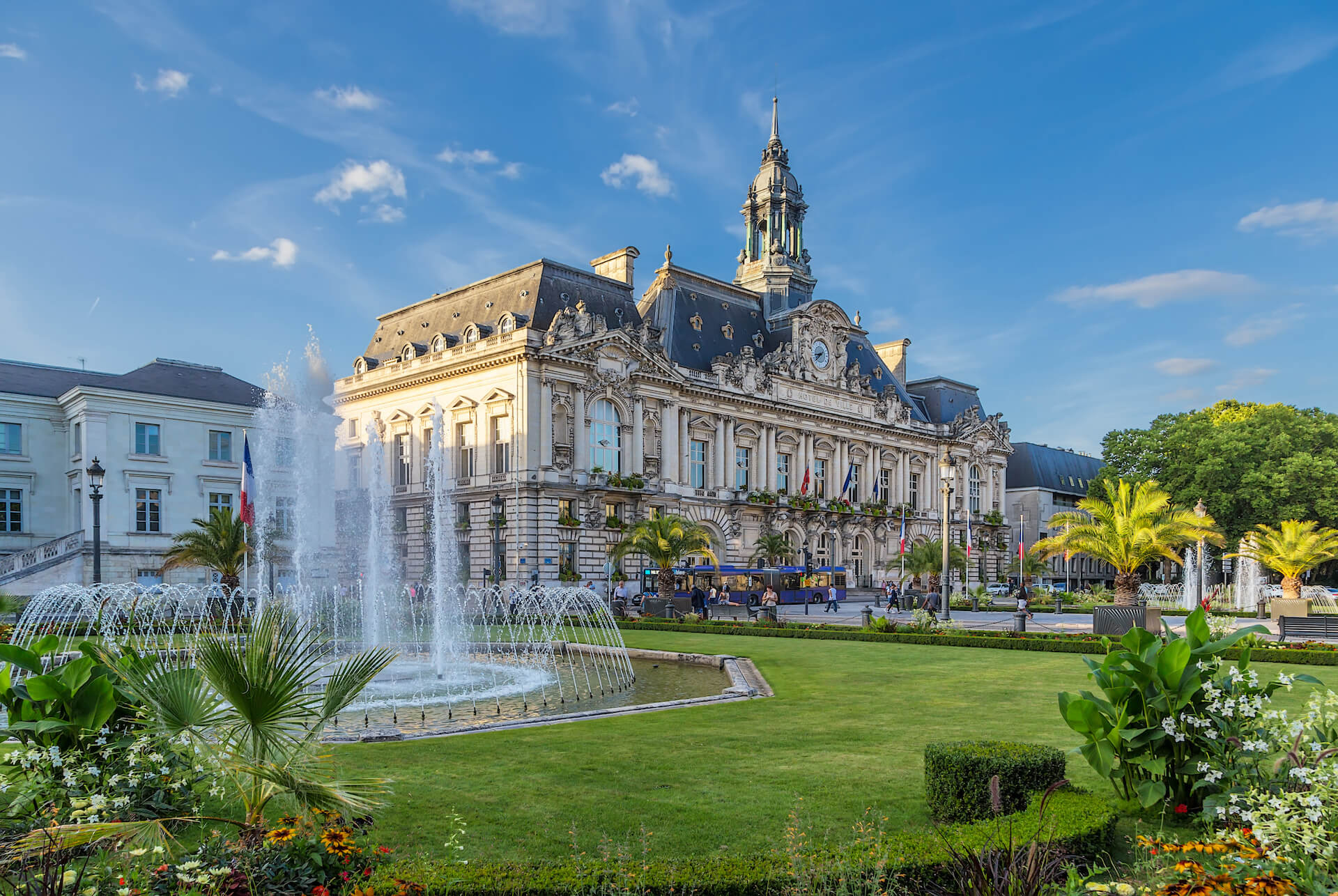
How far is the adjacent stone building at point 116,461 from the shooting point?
45.2m

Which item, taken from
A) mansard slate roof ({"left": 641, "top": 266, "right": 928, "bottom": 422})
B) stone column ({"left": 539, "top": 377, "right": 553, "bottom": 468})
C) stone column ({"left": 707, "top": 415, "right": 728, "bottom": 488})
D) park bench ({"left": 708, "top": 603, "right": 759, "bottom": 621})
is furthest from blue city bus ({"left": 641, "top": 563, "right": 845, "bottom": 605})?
mansard slate roof ({"left": 641, "top": 266, "right": 928, "bottom": 422})

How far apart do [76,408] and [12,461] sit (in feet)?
13.4

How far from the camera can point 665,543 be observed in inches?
1693

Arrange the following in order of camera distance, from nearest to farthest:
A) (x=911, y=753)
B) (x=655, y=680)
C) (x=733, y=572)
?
(x=911, y=753)
(x=655, y=680)
(x=733, y=572)

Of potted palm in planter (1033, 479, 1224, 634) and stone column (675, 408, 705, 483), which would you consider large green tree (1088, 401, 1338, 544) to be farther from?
stone column (675, 408, 705, 483)

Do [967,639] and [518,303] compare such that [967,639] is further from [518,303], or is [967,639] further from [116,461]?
[116,461]

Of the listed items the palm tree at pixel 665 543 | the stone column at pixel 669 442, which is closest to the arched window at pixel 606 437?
the stone column at pixel 669 442

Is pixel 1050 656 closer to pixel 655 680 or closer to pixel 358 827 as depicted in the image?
pixel 655 680

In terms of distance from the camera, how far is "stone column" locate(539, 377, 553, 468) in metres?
50.4

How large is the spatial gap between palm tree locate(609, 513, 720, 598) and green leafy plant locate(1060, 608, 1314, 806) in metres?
34.8

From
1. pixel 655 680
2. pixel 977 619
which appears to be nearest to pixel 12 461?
pixel 655 680

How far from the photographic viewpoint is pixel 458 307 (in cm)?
5775

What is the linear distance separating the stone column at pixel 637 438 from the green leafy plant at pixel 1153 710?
46.9m

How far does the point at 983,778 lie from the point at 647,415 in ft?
159
